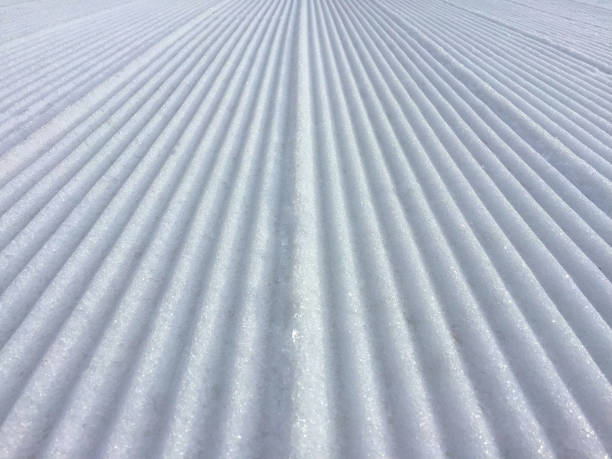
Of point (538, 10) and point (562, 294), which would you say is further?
point (538, 10)

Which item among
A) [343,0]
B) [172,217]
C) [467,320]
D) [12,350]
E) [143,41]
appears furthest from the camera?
[343,0]

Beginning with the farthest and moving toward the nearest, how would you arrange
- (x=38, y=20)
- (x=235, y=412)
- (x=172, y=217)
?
1. (x=38, y=20)
2. (x=172, y=217)
3. (x=235, y=412)

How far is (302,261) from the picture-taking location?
1.36 meters

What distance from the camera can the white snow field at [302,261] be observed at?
0.98 m

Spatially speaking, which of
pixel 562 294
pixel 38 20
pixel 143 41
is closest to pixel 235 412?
pixel 562 294

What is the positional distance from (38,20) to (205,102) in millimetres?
2617

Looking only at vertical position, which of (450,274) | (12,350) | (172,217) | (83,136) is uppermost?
(83,136)

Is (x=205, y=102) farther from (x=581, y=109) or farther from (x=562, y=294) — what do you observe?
(x=581, y=109)

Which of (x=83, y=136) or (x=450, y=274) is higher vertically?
(x=83, y=136)

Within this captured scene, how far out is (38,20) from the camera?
3.62 meters

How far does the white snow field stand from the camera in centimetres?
98

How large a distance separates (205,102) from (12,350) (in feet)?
5.39

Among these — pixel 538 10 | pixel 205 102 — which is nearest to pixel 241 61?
pixel 205 102

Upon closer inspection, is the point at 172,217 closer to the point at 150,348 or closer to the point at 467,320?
the point at 150,348
